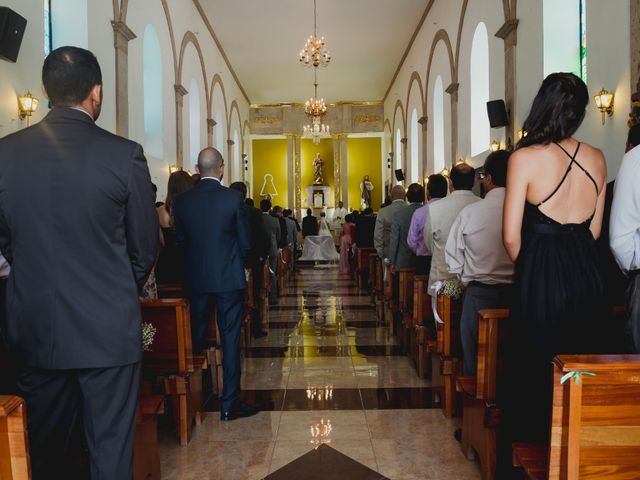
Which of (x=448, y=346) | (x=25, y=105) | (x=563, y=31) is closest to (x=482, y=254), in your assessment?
(x=448, y=346)

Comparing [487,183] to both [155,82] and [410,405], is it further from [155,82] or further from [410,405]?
[155,82]

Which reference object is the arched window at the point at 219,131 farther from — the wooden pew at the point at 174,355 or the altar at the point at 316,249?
the wooden pew at the point at 174,355

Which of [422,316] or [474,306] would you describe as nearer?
[474,306]

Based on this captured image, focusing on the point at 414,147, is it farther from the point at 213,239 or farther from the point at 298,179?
the point at 213,239

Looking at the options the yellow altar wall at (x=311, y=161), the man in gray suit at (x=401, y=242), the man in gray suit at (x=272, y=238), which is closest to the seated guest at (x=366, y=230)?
the man in gray suit at (x=272, y=238)

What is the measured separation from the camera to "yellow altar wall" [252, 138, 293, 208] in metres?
24.2

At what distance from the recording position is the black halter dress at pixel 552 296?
2.22 meters

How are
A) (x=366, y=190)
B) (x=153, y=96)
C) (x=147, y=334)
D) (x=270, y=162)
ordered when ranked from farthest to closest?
(x=270, y=162), (x=366, y=190), (x=153, y=96), (x=147, y=334)

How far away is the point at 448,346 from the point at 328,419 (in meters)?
0.92

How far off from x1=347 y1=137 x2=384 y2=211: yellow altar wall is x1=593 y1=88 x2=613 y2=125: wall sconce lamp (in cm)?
1835

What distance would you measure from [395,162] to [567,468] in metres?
20.0

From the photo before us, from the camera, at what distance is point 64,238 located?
180 cm

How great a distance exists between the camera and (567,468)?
1.71m

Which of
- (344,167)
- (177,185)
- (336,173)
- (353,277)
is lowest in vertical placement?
(353,277)
